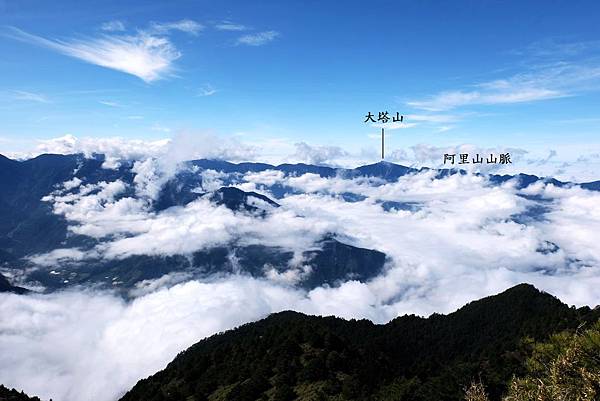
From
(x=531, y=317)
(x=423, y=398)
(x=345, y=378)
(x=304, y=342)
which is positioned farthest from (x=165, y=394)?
(x=531, y=317)

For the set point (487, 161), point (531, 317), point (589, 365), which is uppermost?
point (487, 161)

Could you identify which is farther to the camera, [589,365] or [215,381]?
[215,381]

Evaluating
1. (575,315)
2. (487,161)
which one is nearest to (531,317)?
(575,315)

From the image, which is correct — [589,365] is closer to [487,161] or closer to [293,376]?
[487,161]

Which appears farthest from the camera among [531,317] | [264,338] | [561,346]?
[531,317]

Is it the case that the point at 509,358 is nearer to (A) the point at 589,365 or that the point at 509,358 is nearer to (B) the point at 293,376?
(B) the point at 293,376

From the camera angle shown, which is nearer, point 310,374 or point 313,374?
point 310,374

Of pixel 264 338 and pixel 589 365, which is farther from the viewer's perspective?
pixel 264 338

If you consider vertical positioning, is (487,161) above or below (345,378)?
above

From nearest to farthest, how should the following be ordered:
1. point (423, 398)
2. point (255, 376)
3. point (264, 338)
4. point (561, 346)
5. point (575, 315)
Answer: point (561, 346), point (423, 398), point (255, 376), point (264, 338), point (575, 315)
